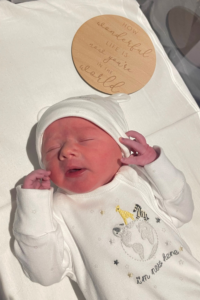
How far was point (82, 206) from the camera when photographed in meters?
0.87

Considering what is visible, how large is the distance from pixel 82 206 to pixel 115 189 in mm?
117

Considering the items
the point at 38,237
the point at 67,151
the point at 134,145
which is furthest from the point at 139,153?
the point at 38,237

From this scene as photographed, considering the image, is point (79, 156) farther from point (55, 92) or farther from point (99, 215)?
point (55, 92)

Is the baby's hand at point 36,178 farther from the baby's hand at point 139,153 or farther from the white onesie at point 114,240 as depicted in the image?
the baby's hand at point 139,153

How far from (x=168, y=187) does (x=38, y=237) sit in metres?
0.42

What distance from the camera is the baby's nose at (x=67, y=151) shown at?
75 cm

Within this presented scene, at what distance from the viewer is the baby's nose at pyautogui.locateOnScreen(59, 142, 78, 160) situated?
754 mm

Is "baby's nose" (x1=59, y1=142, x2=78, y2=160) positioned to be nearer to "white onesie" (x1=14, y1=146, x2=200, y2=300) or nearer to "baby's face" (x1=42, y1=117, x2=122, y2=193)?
"baby's face" (x1=42, y1=117, x2=122, y2=193)

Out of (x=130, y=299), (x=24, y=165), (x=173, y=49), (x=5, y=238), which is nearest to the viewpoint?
(x=130, y=299)

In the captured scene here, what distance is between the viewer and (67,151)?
753 millimetres

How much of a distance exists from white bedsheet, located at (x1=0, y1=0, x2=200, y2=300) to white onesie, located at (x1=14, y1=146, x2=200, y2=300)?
15 centimetres

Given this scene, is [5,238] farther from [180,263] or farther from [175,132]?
[175,132]

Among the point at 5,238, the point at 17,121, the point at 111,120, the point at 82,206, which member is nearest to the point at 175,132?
the point at 111,120

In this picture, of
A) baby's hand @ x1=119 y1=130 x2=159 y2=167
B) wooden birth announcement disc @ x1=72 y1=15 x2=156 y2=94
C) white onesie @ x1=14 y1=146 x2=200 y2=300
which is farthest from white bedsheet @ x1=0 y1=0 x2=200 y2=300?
baby's hand @ x1=119 y1=130 x2=159 y2=167
